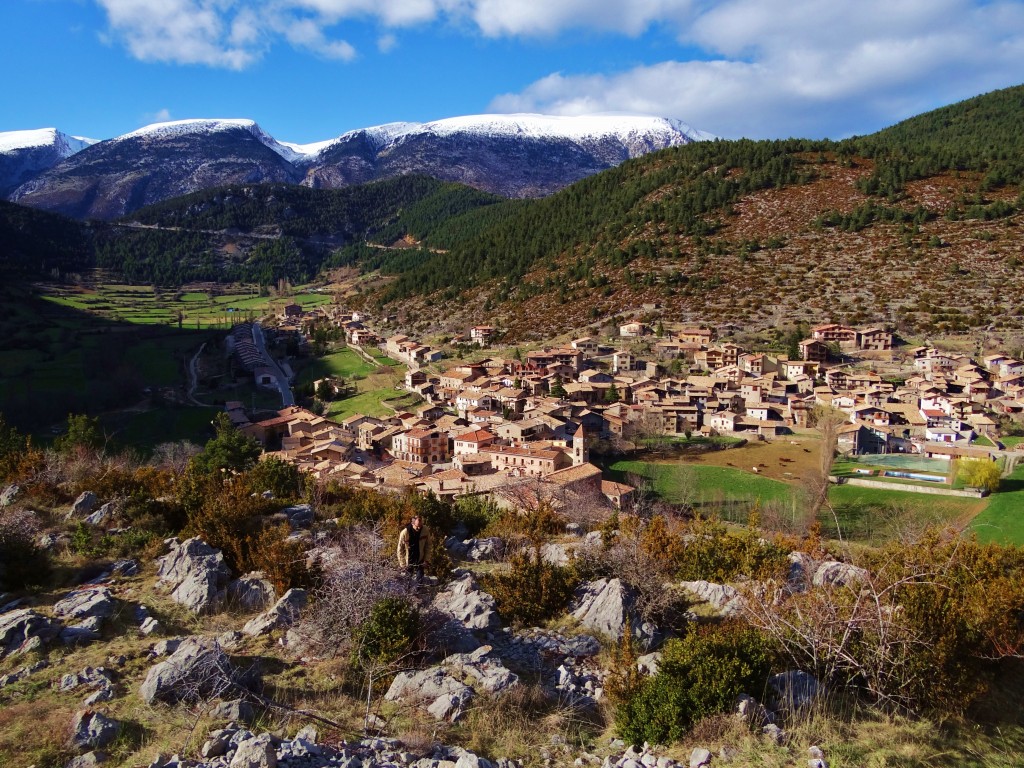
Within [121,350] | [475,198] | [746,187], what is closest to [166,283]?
[121,350]

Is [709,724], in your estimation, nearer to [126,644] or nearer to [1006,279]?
[126,644]

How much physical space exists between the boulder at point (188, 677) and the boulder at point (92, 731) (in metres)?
0.40

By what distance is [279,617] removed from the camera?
6.78 meters

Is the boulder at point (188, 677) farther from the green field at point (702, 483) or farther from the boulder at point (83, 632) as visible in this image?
the green field at point (702, 483)

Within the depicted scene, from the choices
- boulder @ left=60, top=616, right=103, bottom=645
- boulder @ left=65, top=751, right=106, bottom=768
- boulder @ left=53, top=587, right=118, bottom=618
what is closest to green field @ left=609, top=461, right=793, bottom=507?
boulder @ left=53, top=587, right=118, bottom=618

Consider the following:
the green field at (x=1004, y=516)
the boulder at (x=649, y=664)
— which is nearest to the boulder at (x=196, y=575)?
the boulder at (x=649, y=664)

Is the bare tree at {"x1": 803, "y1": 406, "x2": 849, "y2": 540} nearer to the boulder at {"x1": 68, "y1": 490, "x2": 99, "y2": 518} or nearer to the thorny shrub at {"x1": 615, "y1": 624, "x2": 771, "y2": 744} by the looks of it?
the thorny shrub at {"x1": 615, "y1": 624, "x2": 771, "y2": 744}

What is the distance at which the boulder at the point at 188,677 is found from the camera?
5.21 meters

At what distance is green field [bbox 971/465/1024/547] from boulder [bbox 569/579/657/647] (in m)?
19.2

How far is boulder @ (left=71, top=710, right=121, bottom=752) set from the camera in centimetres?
462

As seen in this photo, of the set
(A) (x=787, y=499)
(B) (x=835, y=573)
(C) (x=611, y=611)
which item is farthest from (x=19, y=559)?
(A) (x=787, y=499)

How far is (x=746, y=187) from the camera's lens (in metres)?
84.1

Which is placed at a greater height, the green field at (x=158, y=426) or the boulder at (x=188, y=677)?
the boulder at (x=188, y=677)

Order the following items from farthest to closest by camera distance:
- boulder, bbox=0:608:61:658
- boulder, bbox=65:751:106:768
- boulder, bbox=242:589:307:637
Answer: boulder, bbox=242:589:307:637
boulder, bbox=0:608:61:658
boulder, bbox=65:751:106:768
